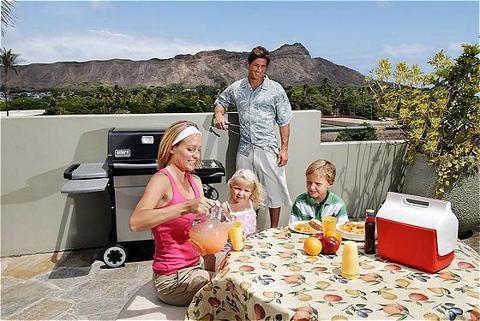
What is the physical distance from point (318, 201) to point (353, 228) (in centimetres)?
52

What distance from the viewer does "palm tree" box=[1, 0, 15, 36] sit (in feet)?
16.1

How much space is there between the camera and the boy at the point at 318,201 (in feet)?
8.02

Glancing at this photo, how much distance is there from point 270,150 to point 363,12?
758cm

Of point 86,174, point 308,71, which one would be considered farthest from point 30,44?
point 86,174

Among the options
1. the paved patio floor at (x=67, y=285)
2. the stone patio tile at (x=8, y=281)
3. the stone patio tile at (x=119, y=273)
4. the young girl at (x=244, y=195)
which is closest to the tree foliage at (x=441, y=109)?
the paved patio floor at (x=67, y=285)

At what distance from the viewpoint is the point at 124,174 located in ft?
10.7

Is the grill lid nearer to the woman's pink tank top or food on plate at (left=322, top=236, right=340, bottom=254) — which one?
the woman's pink tank top

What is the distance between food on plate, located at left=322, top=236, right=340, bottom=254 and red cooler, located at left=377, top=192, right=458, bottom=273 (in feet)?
0.54

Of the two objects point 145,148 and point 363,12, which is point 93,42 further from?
point 145,148

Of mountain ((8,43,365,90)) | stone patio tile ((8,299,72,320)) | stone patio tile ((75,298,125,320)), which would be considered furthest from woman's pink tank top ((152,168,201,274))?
mountain ((8,43,365,90))

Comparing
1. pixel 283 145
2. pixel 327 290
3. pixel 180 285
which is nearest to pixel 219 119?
pixel 283 145

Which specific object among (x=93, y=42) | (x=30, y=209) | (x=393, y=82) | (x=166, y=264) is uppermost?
(x=93, y=42)

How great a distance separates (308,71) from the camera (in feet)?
27.0

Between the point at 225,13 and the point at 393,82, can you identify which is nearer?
the point at 393,82
